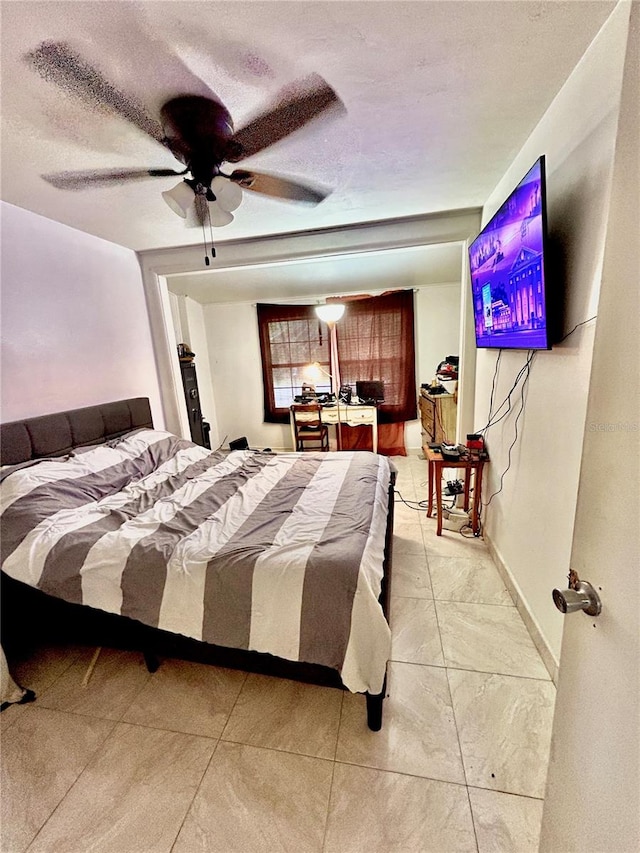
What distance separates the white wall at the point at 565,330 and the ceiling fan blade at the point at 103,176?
1543mm

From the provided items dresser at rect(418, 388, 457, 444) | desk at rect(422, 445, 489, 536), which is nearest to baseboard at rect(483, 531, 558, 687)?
desk at rect(422, 445, 489, 536)

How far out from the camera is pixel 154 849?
995 millimetres

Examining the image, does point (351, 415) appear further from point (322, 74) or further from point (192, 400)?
point (322, 74)

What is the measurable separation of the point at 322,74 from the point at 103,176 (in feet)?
3.36

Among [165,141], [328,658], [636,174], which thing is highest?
[165,141]

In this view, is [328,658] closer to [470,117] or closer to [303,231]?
[470,117]

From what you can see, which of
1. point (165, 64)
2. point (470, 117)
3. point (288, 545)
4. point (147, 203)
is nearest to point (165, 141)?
point (165, 64)

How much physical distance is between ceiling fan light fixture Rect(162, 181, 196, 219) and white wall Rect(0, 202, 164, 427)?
1274 mm

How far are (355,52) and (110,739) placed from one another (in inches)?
104

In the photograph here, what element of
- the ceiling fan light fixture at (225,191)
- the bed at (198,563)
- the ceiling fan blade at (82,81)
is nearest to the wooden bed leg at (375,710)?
the bed at (198,563)

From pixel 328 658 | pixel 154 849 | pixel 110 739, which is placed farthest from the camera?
pixel 110 739

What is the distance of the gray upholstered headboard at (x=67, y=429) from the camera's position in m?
1.90

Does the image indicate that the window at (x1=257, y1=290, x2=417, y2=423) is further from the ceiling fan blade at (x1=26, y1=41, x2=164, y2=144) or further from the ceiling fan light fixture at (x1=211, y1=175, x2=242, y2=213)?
the ceiling fan blade at (x1=26, y1=41, x2=164, y2=144)

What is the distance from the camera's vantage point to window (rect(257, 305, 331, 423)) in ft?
14.9
